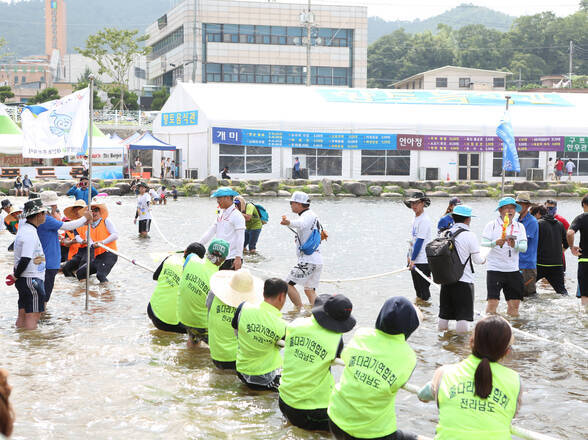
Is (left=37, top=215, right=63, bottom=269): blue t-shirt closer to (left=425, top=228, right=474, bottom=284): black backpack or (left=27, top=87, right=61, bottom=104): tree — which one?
(left=425, top=228, right=474, bottom=284): black backpack

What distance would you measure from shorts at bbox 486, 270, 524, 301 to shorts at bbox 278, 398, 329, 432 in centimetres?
447

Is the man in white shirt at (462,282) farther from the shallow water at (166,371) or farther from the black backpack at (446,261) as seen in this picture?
the shallow water at (166,371)

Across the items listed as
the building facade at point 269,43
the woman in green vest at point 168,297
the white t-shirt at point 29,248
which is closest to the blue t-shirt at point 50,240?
the white t-shirt at point 29,248

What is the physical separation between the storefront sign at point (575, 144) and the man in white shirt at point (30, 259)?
3938 cm

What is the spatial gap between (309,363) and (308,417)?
1.60 feet

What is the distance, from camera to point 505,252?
9164mm

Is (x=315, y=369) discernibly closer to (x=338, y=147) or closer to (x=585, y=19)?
(x=338, y=147)

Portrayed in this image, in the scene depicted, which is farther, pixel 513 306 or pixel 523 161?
pixel 523 161

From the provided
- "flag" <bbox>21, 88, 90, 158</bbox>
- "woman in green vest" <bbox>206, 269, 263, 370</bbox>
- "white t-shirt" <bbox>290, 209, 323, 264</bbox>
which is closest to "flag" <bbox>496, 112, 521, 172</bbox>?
"white t-shirt" <bbox>290, 209, 323, 264</bbox>

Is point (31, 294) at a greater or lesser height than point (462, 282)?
lesser

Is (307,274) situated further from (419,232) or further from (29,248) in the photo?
(29,248)

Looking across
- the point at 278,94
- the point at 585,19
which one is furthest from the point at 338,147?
the point at 585,19

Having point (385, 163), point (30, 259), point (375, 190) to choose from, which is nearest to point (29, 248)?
point (30, 259)

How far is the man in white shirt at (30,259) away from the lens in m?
8.38
